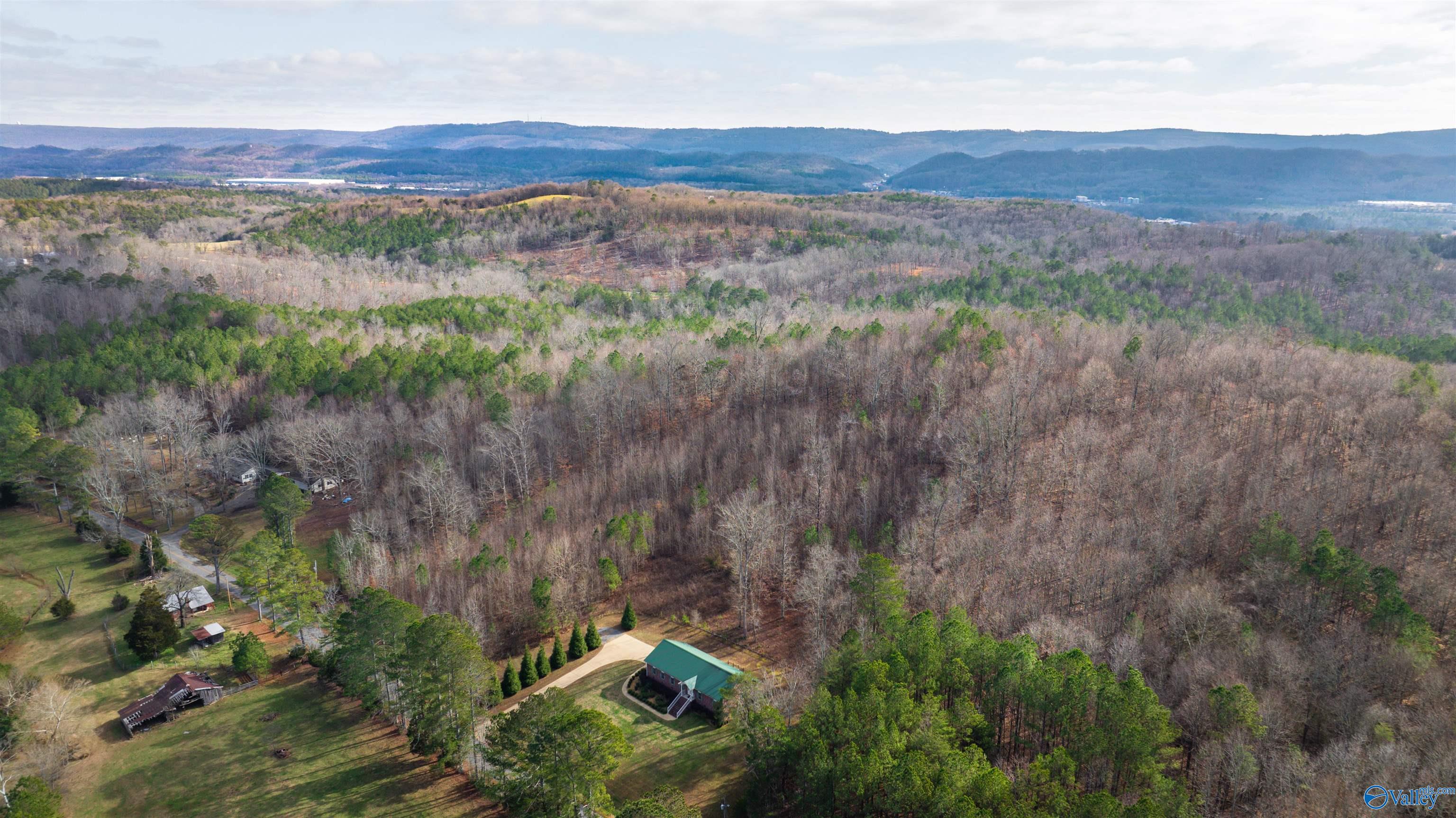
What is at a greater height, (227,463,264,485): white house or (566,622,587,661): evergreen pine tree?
(227,463,264,485): white house

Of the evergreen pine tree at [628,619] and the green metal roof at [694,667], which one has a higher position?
the green metal roof at [694,667]

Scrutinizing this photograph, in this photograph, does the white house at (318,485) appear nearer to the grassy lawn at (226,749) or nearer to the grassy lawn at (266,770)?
the grassy lawn at (226,749)

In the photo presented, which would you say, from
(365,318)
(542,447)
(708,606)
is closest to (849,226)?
(365,318)

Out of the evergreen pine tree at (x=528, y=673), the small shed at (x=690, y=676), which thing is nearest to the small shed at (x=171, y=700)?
the evergreen pine tree at (x=528, y=673)

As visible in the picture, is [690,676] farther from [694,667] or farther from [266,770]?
[266,770]

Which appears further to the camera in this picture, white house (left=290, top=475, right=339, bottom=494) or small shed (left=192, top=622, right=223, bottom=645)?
white house (left=290, top=475, right=339, bottom=494)

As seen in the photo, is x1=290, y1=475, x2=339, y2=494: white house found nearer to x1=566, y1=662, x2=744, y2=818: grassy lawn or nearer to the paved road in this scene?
the paved road

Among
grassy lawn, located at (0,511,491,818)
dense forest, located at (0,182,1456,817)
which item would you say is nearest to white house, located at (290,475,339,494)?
dense forest, located at (0,182,1456,817)
